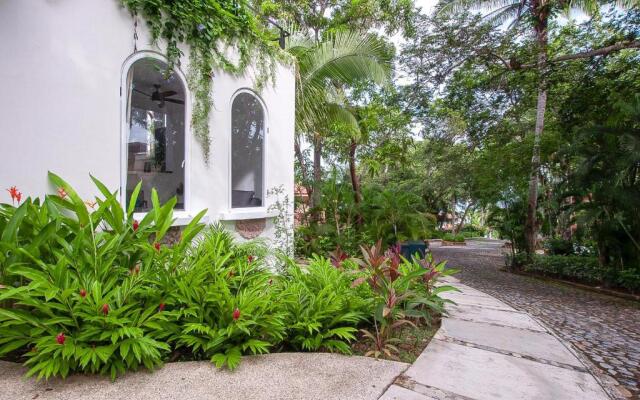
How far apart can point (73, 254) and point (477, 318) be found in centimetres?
399

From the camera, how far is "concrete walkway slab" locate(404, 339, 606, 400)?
2383mm

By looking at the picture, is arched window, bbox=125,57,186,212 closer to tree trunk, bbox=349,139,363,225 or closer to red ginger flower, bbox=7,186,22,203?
red ginger flower, bbox=7,186,22,203

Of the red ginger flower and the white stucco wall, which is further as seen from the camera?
the white stucco wall

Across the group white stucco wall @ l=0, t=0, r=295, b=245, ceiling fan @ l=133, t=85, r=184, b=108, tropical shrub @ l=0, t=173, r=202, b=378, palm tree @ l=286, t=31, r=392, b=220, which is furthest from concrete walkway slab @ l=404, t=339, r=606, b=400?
palm tree @ l=286, t=31, r=392, b=220

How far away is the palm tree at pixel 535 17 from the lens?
7.17 m

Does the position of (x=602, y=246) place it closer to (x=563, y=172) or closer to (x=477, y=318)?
(x=563, y=172)

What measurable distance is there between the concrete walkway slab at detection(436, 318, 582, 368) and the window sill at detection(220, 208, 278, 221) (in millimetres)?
2778

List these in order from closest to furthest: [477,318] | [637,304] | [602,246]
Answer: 1. [477,318]
2. [637,304]
3. [602,246]

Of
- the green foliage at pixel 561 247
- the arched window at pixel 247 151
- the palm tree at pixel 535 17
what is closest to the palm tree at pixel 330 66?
the arched window at pixel 247 151

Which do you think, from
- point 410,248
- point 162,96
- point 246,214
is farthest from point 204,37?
point 410,248

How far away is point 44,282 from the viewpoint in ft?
7.47

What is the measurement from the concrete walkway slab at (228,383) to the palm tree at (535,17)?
284 inches

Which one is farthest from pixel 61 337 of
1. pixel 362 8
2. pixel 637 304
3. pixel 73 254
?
pixel 362 8

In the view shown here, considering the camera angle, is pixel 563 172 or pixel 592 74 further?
pixel 563 172
